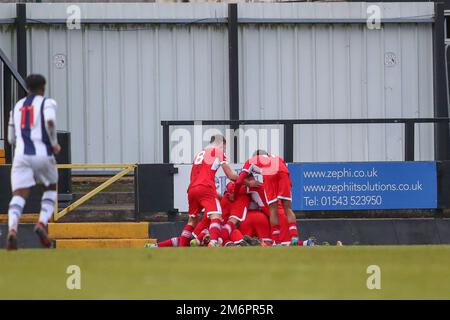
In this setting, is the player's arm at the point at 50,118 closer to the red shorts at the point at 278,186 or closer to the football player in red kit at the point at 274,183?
the football player in red kit at the point at 274,183

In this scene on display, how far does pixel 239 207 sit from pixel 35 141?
7.52 m

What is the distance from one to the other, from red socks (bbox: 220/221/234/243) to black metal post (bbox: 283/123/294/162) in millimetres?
2582

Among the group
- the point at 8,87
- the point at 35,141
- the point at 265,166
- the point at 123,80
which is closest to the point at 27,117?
the point at 35,141

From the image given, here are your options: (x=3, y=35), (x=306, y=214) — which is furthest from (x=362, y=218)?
(x=3, y=35)

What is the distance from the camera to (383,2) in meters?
25.2

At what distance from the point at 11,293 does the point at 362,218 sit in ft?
37.2

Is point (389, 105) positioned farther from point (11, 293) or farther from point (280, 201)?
point (11, 293)

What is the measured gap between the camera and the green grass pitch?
11.7m

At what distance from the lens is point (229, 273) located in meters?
12.7

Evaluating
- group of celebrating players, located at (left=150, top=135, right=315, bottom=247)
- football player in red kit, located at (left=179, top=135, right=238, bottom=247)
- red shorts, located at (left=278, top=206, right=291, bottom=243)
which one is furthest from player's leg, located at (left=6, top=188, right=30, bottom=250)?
red shorts, located at (left=278, top=206, right=291, bottom=243)

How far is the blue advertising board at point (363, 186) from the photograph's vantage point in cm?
2173

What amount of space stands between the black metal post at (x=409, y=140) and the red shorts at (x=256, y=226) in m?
3.48

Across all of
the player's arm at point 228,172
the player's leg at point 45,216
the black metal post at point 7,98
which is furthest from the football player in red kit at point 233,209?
the player's leg at point 45,216

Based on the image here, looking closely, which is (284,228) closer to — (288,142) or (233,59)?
(288,142)
